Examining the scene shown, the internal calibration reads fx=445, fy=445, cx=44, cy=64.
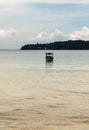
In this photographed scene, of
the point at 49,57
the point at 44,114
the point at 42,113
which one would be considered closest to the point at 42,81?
the point at 42,113

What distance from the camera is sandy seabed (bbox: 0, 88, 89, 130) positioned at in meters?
16.7

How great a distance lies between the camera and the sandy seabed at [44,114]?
16.7 metres

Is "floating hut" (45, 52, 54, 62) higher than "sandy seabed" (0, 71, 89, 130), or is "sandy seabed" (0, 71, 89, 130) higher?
"sandy seabed" (0, 71, 89, 130)

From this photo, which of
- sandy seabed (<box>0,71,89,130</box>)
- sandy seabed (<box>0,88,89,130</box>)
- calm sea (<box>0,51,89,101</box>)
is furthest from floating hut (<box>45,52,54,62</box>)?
sandy seabed (<box>0,88,89,130</box>)

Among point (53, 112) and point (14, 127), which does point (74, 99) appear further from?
point (14, 127)

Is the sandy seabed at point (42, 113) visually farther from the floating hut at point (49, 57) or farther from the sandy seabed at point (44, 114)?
the floating hut at point (49, 57)

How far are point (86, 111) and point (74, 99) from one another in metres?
5.68

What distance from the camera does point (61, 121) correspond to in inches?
702

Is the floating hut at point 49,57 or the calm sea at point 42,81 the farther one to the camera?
the floating hut at point 49,57

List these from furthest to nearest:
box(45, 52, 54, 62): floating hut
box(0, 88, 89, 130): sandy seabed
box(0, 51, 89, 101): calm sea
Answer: box(45, 52, 54, 62): floating hut < box(0, 51, 89, 101): calm sea < box(0, 88, 89, 130): sandy seabed

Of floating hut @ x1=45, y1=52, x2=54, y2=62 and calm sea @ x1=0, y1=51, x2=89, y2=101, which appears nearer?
calm sea @ x1=0, y1=51, x2=89, y2=101

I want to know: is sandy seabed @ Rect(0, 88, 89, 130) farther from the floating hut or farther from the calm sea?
the floating hut

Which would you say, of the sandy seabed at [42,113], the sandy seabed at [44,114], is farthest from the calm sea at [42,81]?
the sandy seabed at [44,114]

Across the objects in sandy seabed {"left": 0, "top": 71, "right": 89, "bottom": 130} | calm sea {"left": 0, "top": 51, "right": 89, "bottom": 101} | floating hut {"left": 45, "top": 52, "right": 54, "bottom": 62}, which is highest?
sandy seabed {"left": 0, "top": 71, "right": 89, "bottom": 130}
